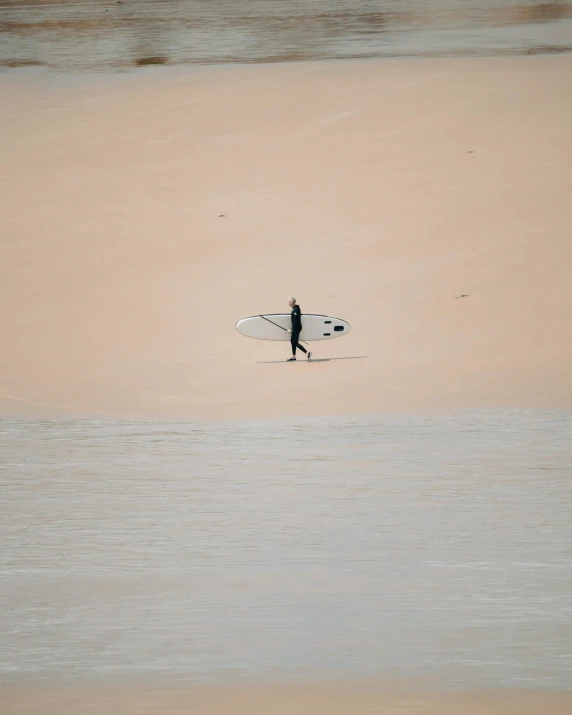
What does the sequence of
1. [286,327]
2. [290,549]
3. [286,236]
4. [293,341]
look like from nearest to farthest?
[290,549]
[293,341]
[286,327]
[286,236]

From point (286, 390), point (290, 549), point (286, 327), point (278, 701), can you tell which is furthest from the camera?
point (286, 327)

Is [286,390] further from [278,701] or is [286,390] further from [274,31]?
[274,31]

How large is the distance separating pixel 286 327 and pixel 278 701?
3.06m

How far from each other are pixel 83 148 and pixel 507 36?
15.1 feet

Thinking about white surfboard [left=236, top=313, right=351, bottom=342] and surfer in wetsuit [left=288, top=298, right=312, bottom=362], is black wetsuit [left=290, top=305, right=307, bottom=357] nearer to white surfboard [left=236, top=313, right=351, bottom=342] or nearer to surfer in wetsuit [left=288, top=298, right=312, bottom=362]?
surfer in wetsuit [left=288, top=298, right=312, bottom=362]

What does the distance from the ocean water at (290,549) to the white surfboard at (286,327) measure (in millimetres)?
846

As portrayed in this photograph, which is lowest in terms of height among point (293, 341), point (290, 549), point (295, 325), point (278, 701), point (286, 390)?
point (278, 701)

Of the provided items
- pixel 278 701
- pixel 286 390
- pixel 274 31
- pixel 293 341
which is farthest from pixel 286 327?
pixel 274 31

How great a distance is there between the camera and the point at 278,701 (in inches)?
210

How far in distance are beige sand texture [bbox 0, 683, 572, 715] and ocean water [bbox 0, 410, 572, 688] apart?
0.08 metres

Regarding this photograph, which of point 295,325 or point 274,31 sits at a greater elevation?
point 274,31

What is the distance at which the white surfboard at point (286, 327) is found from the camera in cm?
756

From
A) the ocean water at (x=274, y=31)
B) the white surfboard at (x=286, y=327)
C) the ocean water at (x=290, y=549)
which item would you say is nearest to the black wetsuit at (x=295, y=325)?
the white surfboard at (x=286, y=327)

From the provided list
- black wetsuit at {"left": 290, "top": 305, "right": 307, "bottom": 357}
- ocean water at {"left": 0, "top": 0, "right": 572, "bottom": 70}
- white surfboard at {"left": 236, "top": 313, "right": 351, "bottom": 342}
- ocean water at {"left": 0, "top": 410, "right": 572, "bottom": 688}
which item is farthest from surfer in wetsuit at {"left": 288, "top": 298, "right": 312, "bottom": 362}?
ocean water at {"left": 0, "top": 0, "right": 572, "bottom": 70}
